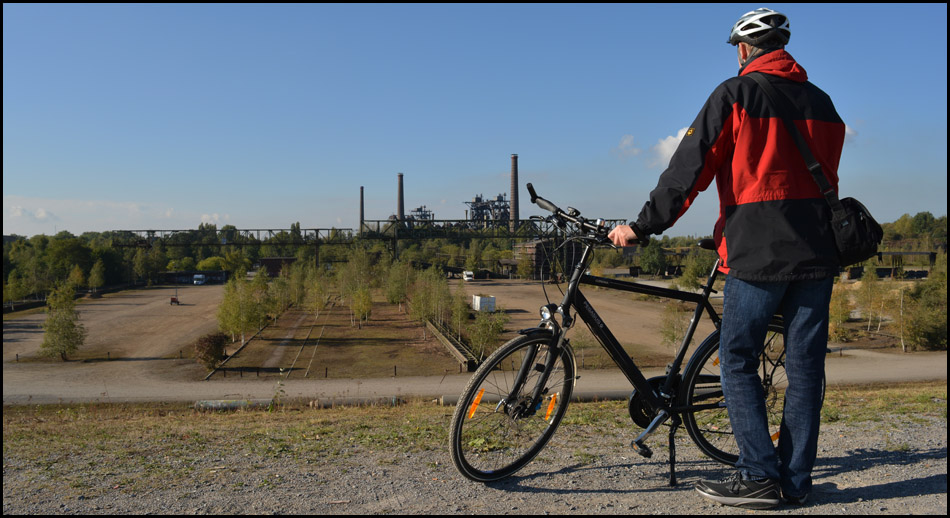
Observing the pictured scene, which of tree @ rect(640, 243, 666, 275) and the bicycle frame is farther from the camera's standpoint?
tree @ rect(640, 243, 666, 275)

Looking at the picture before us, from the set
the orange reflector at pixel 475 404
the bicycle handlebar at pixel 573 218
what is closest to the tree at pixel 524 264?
the bicycle handlebar at pixel 573 218

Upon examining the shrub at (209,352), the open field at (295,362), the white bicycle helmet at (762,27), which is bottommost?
the open field at (295,362)

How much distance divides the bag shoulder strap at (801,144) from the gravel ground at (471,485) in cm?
190

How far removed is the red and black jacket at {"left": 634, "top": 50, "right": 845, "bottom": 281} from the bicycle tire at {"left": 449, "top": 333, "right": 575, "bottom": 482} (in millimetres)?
1258

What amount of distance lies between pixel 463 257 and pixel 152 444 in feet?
359

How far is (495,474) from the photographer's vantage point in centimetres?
404

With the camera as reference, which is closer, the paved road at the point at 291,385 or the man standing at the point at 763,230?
the man standing at the point at 763,230

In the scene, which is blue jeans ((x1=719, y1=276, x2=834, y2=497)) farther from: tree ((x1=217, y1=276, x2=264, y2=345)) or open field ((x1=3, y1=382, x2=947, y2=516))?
tree ((x1=217, y1=276, x2=264, y2=345))

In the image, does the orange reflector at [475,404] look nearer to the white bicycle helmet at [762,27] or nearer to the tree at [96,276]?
the white bicycle helmet at [762,27]

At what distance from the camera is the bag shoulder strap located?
10.5 feet

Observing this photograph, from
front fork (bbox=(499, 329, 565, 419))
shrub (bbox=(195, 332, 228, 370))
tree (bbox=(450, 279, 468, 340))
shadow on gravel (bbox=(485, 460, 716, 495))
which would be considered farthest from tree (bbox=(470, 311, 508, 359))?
front fork (bbox=(499, 329, 565, 419))

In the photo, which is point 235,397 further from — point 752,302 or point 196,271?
point 196,271

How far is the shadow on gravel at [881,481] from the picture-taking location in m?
3.79

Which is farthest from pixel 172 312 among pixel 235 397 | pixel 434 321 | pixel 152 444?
pixel 152 444
